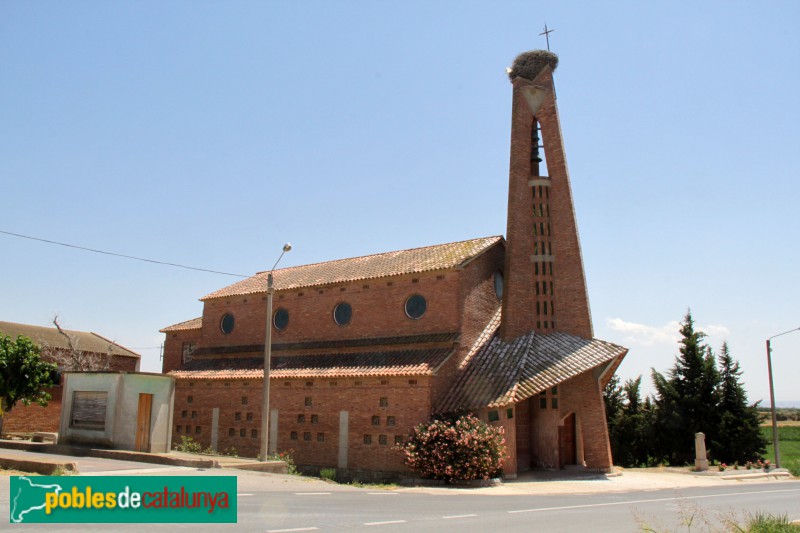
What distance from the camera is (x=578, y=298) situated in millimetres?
28188

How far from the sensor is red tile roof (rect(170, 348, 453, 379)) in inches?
1028

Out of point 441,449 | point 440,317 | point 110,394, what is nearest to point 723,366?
point 440,317

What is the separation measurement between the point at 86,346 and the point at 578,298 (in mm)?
32684

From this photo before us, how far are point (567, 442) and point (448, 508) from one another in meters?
14.8

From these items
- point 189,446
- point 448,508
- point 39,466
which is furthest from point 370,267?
point 39,466

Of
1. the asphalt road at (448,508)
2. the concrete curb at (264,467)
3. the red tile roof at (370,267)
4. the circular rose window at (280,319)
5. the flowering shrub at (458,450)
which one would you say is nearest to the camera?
the asphalt road at (448,508)

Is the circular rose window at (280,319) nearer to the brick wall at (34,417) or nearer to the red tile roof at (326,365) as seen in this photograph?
the red tile roof at (326,365)

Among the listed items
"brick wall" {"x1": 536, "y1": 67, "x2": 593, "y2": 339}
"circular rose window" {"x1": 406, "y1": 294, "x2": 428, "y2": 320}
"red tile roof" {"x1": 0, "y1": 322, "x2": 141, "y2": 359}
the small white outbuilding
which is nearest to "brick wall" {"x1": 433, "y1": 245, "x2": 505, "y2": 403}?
"circular rose window" {"x1": 406, "y1": 294, "x2": 428, "y2": 320}

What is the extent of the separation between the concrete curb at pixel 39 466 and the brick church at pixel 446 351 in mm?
12463

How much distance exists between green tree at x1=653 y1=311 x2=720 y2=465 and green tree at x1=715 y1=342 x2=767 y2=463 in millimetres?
422

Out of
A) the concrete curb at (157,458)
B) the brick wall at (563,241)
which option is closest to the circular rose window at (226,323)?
the concrete curb at (157,458)

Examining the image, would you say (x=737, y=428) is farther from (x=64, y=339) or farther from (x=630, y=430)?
(x=64, y=339)

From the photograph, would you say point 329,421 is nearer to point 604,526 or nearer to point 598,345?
point 598,345

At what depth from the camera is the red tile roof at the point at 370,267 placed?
95.7 ft
